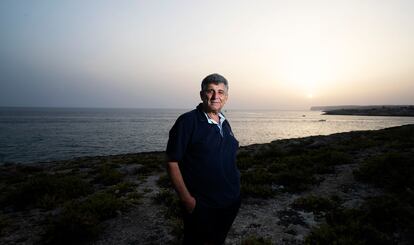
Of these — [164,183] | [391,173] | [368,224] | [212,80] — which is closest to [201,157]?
[212,80]

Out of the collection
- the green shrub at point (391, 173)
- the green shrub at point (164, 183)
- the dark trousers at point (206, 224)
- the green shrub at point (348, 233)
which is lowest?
the green shrub at point (164, 183)

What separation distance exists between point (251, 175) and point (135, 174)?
6177 millimetres

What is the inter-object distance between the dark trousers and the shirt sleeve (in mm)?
690

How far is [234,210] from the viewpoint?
350 cm

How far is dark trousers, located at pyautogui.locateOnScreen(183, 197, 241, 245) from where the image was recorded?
3.14m

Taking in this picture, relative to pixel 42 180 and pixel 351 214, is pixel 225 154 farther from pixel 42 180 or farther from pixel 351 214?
pixel 42 180

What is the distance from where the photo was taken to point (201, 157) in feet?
10.2

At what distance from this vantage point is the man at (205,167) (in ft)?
9.93

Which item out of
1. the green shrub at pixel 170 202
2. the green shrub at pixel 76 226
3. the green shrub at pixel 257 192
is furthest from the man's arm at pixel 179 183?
the green shrub at pixel 257 192

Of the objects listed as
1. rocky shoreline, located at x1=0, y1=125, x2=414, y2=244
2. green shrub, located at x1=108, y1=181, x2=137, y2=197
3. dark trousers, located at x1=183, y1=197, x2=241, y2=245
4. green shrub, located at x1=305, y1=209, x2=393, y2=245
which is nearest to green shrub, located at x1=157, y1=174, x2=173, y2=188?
rocky shoreline, located at x1=0, y1=125, x2=414, y2=244

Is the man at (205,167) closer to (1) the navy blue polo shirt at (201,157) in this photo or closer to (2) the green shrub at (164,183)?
(1) the navy blue polo shirt at (201,157)

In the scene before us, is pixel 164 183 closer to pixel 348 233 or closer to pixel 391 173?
pixel 348 233

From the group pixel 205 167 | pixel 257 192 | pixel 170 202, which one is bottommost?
pixel 170 202

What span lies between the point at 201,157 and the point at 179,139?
375 mm
